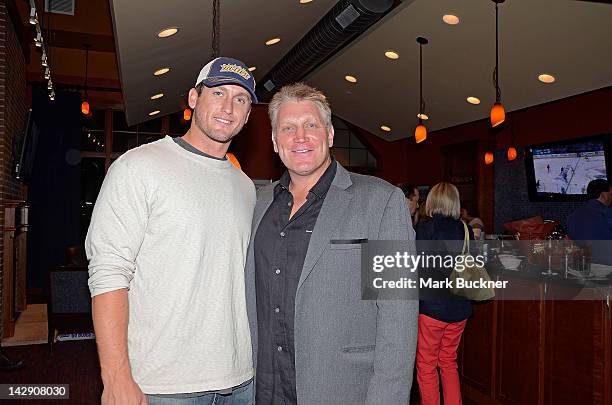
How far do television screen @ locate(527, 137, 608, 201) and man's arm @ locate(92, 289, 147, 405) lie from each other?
724 centimetres

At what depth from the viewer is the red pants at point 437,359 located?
358cm

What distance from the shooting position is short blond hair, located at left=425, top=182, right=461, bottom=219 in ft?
11.8

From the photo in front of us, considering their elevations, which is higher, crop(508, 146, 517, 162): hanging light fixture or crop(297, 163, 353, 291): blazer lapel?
crop(508, 146, 517, 162): hanging light fixture

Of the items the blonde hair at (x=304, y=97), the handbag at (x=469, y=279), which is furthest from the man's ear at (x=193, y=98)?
the handbag at (x=469, y=279)

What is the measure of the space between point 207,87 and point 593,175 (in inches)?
271

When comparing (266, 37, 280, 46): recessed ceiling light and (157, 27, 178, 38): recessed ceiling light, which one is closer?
(157, 27, 178, 38): recessed ceiling light

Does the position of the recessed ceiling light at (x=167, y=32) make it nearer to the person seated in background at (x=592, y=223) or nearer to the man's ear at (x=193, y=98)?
the man's ear at (x=193, y=98)

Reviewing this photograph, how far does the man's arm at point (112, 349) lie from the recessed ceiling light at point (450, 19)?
6172 mm

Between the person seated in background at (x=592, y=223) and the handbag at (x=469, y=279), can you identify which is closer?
the handbag at (x=469, y=279)

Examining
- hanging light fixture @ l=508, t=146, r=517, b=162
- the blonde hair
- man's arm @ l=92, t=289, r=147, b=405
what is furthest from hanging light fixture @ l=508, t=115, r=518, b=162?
man's arm @ l=92, t=289, r=147, b=405

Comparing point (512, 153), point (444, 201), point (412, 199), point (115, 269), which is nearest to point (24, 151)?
point (412, 199)

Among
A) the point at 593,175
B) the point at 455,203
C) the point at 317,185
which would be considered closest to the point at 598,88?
the point at 593,175

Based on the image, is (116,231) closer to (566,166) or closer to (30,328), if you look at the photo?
(30,328)

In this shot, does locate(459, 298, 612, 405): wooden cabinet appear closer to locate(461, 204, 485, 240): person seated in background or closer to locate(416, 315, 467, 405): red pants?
locate(416, 315, 467, 405): red pants
